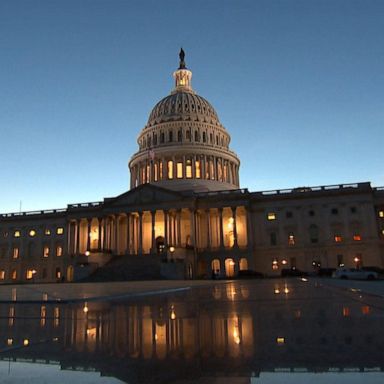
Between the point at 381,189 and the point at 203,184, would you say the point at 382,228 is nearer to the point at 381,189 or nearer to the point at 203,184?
the point at 381,189

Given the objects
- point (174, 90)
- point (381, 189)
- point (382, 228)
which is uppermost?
point (174, 90)

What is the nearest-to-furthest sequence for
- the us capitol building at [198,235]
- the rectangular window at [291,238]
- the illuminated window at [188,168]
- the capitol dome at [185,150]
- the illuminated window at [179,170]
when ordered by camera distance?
the us capitol building at [198,235]
the rectangular window at [291,238]
the illuminated window at [179,170]
the capitol dome at [185,150]
the illuminated window at [188,168]

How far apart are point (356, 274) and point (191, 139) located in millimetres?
68238

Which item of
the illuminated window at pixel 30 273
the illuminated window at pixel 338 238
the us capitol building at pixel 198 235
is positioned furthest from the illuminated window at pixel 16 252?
the illuminated window at pixel 338 238

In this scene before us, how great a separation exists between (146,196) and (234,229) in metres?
19.1

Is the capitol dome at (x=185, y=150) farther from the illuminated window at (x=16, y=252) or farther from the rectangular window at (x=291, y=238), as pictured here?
the illuminated window at (x=16, y=252)

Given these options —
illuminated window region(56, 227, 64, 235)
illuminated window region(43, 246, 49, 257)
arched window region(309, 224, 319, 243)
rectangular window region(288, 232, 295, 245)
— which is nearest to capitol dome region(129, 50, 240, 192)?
illuminated window region(56, 227, 64, 235)

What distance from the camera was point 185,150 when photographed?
10256 centimetres

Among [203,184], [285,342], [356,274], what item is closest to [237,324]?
[285,342]

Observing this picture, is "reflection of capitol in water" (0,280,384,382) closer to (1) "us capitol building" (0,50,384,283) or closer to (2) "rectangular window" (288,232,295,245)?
(1) "us capitol building" (0,50,384,283)

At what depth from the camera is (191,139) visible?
355 feet

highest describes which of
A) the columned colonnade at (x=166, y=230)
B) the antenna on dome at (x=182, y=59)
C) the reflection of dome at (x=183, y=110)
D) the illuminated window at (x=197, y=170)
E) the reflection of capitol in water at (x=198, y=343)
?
the antenna on dome at (x=182, y=59)

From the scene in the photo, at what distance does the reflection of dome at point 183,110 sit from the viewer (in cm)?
11212

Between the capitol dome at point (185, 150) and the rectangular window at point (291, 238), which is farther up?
the capitol dome at point (185, 150)
